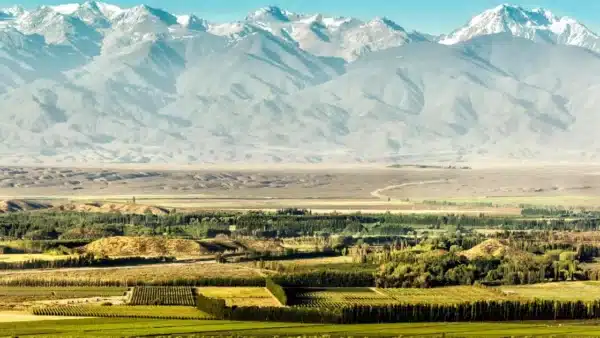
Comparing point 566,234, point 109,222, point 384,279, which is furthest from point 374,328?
point 109,222

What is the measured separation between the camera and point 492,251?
4205 inches

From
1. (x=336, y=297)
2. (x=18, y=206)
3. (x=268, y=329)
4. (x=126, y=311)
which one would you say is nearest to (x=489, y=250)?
(x=336, y=297)

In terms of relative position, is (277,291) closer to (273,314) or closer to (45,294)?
(273,314)

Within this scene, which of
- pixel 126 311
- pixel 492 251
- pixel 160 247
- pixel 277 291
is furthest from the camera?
pixel 160 247

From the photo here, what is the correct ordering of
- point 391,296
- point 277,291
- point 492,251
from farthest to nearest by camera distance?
point 492,251
point 391,296
point 277,291

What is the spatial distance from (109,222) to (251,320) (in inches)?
2598

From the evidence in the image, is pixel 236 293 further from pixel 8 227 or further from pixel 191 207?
pixel 191 207

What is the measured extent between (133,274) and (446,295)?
76.4 feet

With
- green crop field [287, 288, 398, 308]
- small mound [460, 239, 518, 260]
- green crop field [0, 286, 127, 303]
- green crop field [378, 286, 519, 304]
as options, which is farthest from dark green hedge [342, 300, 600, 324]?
small mound [460, 239, 518, 260]

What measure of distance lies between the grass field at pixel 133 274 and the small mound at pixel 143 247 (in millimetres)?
8412

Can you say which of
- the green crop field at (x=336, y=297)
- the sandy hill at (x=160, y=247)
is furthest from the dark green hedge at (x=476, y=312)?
the sandy hill at (x=160, y=247)

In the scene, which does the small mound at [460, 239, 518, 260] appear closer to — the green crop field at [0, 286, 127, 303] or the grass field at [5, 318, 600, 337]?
the green crop field at [0, 286, 127, 303]

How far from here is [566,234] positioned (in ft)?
420

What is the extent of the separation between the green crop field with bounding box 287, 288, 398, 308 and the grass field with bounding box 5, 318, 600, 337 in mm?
6538
